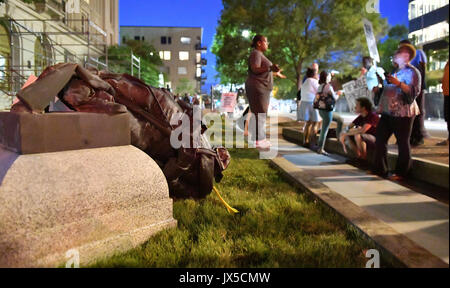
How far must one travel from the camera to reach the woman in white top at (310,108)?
778 centimetres

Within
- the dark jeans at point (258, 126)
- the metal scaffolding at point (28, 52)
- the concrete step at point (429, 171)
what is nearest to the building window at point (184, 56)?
the metal scaffolding at point (28, 52)

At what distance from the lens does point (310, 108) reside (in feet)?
26.1

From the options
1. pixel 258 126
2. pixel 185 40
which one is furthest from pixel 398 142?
pixel 185 40

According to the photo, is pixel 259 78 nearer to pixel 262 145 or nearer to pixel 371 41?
pixel 262 145

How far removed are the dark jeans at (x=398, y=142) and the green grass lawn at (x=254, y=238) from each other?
1.74 feet

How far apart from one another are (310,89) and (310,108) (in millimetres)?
558

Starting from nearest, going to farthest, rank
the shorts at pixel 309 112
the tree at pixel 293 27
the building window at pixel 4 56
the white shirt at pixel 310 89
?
the shorts at pixel 309 112 < the white shirt at pixel 310 89 < the building window at pixel 4 56 < the tree at pixel 293 27

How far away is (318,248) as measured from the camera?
2168 millimetres

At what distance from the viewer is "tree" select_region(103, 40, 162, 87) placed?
1804cm

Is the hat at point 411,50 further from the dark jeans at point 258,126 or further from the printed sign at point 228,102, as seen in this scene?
the printed sign at point 228,102

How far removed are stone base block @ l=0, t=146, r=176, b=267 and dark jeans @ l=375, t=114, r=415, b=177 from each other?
144cm

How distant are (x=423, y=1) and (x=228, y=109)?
62.2 feet
